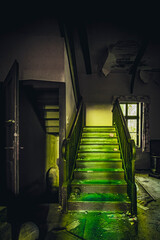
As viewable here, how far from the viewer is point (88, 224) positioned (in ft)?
9.46

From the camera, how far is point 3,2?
3490 millimetres

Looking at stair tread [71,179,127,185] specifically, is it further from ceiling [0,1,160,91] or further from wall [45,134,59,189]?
ceiling [0,1,160,91]

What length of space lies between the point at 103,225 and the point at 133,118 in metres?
5.93

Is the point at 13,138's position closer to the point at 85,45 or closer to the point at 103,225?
the point at 103,225

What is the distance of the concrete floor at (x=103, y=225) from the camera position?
8.43ft

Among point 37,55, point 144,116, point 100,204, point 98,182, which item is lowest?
point 100,204

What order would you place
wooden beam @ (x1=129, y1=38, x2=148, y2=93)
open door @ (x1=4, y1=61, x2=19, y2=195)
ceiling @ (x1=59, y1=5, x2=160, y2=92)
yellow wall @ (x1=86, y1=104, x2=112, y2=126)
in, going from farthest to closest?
yellow wall @ (x1=86, y1=104, x2=112, y2=126) → wooden beam @ (x1=129, y1=38, x2=148, y2=93) → ceiling @ (x1=59, y1=5, x2=160, y2=92) → open door @ (x1=4, y1=61, x2=19, y2=195)

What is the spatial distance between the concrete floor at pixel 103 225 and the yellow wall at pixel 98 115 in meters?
4.49

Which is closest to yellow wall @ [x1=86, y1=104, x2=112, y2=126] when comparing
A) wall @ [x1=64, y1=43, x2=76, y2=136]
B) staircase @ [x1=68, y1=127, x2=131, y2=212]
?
staircase @ [x1=68, y1=127, x2=131, y2=212]

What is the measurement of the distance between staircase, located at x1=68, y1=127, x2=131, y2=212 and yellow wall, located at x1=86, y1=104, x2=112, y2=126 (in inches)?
88.0

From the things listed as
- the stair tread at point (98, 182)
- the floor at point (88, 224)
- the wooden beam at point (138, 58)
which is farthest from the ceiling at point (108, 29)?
the floor at point (88, 224)

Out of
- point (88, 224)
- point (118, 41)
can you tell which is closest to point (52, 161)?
point (88, 224)

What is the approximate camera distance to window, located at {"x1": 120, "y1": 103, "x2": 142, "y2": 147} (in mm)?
7758

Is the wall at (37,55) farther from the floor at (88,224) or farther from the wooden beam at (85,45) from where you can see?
the floor at (88,224)
